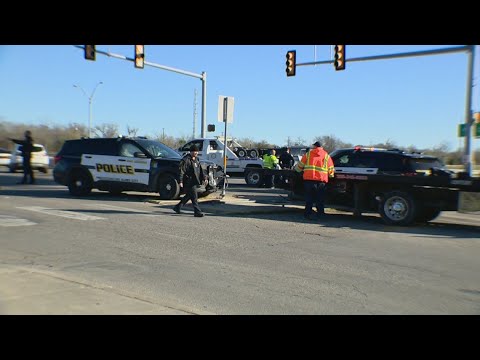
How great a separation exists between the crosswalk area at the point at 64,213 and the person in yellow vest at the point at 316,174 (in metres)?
4.01

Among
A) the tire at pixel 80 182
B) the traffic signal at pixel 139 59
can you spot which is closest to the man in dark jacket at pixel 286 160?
the traffic signal at pixel 139 59

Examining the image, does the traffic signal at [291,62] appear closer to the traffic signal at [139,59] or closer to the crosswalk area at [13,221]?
the traffic signal at [139,59]

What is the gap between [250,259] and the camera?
7.34m

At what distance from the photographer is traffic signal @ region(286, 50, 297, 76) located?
20719mm

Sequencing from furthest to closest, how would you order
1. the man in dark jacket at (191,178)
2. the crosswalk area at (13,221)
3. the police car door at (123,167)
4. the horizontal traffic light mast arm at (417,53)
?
1. the police car door at (123,167)
2. the horizontal traffic light mast arm at (417,53)
3. the man in dark jacket at (191,178)
4. the crosswalk area at (13,221)

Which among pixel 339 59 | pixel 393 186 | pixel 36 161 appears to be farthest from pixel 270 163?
pixel 36 161

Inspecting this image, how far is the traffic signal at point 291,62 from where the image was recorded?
68.0 ft

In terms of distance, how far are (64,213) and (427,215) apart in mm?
8867

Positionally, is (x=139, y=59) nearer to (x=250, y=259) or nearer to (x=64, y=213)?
(x=64, y=213)
